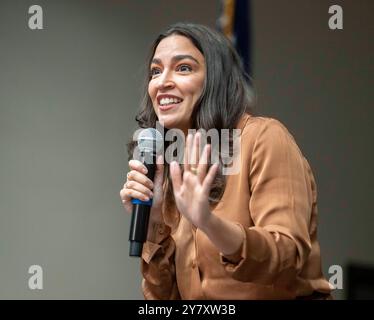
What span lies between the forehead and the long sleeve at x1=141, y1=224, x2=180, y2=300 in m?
0.42

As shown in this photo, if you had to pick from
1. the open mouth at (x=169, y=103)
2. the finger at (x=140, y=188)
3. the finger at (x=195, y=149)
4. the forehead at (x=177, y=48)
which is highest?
the forehead at (x=177, y=48)

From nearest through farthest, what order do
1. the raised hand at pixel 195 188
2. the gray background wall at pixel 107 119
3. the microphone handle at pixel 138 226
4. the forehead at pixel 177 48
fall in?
the raised hand at pixel 195 188 → the microphone handle at pixel 138 226 → the forehead at pixel 177 48 → the gray background wall at pixel 107 119

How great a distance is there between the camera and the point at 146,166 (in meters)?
1.40

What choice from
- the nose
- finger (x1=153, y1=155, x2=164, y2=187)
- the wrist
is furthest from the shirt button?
the wrist

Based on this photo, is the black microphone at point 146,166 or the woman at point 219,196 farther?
the black microphone at point 146,166

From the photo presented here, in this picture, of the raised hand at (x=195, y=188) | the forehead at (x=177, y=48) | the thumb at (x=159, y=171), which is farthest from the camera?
the forehead at (x=177, y=48)

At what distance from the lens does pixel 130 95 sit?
2.99 metres

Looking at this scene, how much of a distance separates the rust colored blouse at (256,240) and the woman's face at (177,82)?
0.14 meters

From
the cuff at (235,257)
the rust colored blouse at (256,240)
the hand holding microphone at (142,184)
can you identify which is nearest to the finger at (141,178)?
the hand holding microphone at (142,184)

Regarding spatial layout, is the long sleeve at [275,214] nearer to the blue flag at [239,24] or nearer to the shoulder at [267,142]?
the shoulder at [267,142]

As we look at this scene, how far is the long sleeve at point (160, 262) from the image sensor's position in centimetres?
156

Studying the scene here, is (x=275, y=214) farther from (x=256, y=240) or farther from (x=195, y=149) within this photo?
(x=195, y=149)

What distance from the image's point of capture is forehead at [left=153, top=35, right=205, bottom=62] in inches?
60.6

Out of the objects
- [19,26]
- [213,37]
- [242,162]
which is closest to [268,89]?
[19,26]
